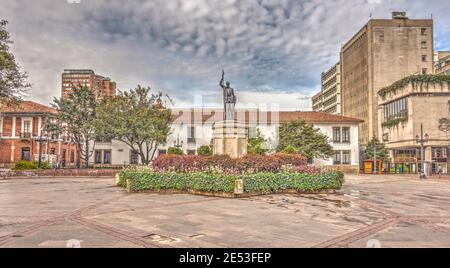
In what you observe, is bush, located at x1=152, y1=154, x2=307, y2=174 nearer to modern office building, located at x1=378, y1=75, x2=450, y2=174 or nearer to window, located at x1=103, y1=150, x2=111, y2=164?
window, located at x1=103, y1=150, x2=111, y2=164

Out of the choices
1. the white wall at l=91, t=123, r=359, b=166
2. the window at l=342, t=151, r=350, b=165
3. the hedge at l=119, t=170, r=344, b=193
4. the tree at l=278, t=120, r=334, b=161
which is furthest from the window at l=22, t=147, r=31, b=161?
the window at l=342, t=151, r=350, b=165

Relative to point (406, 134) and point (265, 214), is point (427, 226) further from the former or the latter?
point (406, 134)

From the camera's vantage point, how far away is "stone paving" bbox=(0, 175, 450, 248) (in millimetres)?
6719

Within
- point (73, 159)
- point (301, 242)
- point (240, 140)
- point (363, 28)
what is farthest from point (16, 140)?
point (363, 28)

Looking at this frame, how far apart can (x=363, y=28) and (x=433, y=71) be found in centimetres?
1581

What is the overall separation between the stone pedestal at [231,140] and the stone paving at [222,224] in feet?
20.1

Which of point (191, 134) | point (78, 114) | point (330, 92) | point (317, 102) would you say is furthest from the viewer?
point (317, 102)

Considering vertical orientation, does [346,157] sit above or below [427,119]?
below

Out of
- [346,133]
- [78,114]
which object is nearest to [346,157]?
[346,133]

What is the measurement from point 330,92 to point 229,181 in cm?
8388

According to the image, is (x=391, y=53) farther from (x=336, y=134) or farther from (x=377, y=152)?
(x=336, y=134)

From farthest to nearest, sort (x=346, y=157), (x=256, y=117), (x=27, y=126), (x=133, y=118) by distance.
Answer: (x=256, y=117), (x=27, y=126), (x=346, y=157), (x=133, y=118)

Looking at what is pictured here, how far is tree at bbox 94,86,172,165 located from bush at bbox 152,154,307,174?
16.2 metres

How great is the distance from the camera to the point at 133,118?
3334 cm
